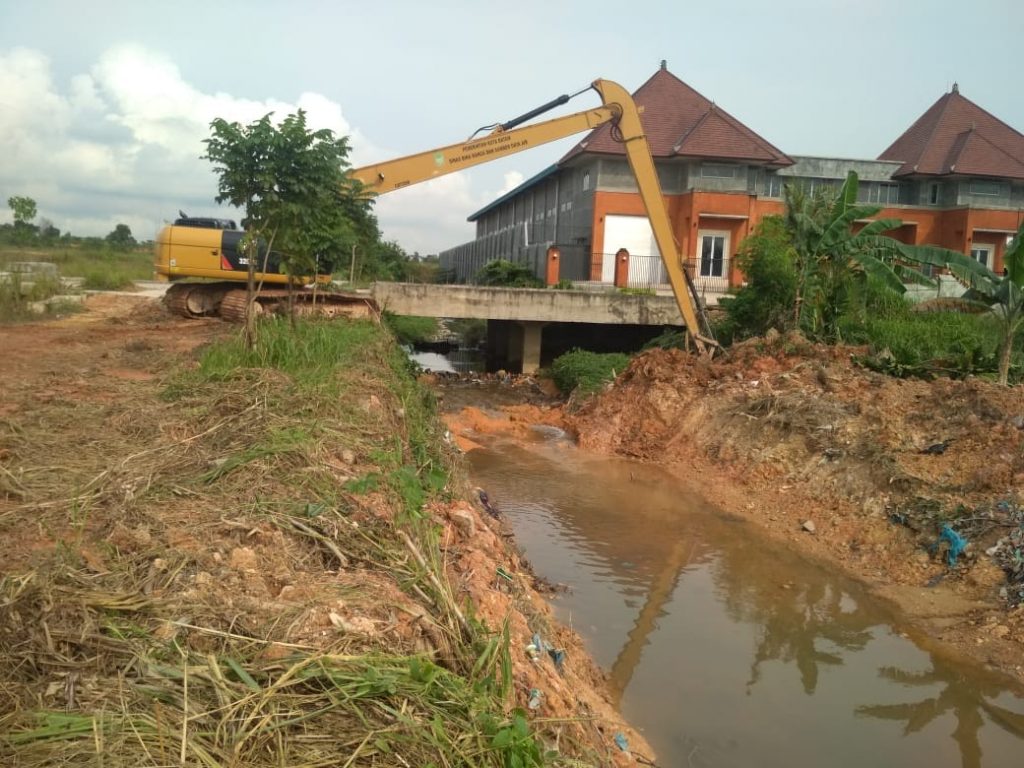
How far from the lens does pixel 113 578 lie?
3.73 meters

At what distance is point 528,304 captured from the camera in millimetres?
20266

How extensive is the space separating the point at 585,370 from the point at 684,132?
13346mm

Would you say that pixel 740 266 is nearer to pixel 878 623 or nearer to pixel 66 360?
pixel 878 623

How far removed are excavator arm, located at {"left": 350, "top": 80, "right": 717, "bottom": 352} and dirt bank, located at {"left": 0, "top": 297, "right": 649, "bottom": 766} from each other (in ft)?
28.6

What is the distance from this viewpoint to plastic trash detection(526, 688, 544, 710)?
13.0ft

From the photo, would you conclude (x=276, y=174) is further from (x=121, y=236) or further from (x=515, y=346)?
(x=121, y=236)

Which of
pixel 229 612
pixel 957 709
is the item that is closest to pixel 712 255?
pixel 957 709

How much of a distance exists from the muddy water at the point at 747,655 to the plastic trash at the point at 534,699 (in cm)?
169

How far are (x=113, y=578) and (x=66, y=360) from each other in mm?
7757

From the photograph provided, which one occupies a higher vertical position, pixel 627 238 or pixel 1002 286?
pixel 627 238

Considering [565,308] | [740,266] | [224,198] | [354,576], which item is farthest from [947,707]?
[565,308]

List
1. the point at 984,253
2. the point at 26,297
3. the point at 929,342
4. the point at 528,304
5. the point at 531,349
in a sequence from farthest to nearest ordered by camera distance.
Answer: the point at 984,253
the point at 531,349
the point at 528,304
the point at 26,297
the point at 929,342

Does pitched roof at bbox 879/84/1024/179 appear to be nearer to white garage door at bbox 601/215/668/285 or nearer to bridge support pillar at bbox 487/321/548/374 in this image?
white garage door at bbox 601/215/668/285

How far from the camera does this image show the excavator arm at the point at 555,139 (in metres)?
15.2
